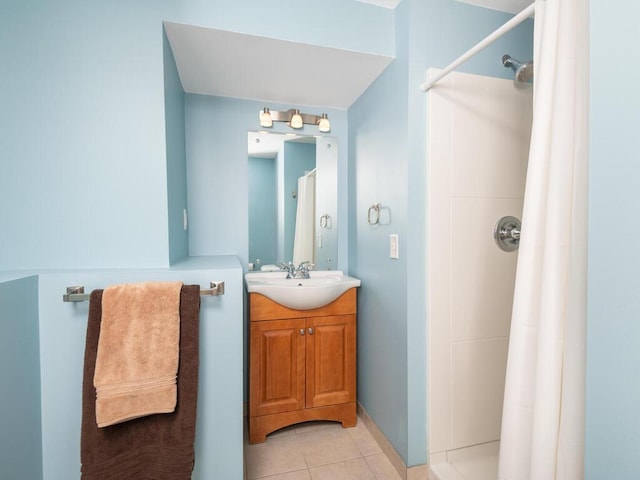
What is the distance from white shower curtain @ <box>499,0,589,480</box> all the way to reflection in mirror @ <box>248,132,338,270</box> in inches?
58.4

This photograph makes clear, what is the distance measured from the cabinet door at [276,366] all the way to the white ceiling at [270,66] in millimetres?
1432

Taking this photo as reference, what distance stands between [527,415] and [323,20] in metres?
1.80

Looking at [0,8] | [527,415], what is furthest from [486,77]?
[0,8]

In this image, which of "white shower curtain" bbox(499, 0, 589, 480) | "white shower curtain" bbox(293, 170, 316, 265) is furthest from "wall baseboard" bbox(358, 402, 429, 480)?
"white shower curtain" bbox(293, 170, 316, 265)

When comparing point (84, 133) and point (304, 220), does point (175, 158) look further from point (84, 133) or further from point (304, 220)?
point (304, 220)

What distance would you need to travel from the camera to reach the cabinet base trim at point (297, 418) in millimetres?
1864

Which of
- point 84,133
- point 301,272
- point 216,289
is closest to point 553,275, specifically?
point 216,289

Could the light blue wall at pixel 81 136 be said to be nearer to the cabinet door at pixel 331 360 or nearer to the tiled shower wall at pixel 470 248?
the cabinet door at pixel 331 360

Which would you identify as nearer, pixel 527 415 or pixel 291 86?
pixel 527 415

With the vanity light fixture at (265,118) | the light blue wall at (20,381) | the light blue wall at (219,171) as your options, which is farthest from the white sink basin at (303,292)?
the vanity light fixture at (265,118)

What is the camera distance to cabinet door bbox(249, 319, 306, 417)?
1.86m

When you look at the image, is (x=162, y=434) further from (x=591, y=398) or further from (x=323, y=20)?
(x=323, y=20)

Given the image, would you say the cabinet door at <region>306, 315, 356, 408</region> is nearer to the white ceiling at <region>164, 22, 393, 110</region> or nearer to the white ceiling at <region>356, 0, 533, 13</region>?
the white ceiling at <region>164, 22, 393, 110</region>

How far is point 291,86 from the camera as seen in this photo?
1961mm
